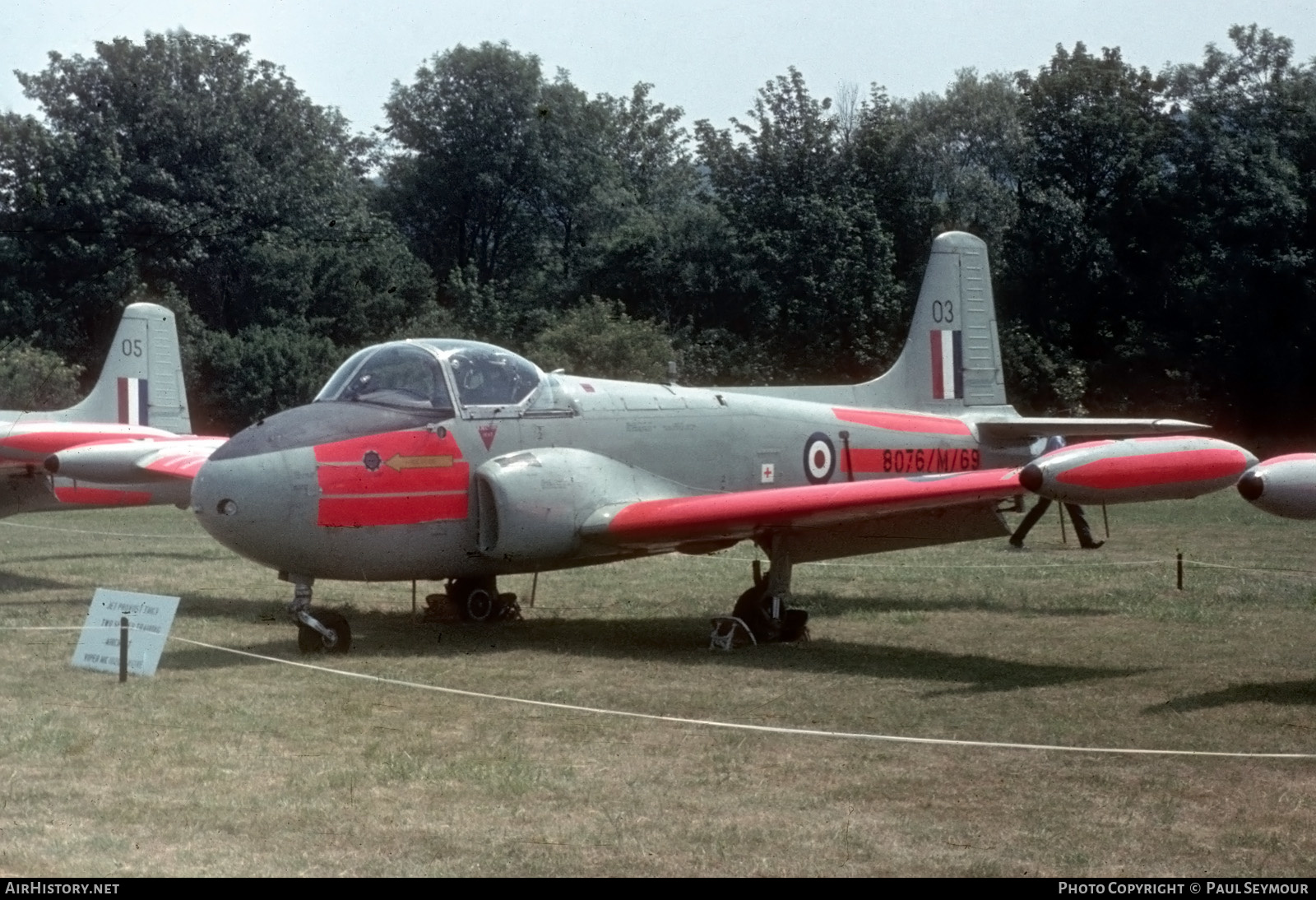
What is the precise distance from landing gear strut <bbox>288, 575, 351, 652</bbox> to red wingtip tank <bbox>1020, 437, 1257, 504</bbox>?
17.0 ft

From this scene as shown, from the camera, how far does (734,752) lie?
25.3 feet

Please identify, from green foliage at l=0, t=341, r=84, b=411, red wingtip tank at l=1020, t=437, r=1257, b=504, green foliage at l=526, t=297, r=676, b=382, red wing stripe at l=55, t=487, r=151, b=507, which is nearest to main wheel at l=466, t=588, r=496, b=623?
red wingtip tank at l=1020, t=437, r=1257, b=504

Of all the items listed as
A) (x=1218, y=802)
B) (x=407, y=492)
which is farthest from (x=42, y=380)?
(x=1218, y=802)

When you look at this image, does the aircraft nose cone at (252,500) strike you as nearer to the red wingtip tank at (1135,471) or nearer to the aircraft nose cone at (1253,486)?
the red wingtip tank at (1135,471)

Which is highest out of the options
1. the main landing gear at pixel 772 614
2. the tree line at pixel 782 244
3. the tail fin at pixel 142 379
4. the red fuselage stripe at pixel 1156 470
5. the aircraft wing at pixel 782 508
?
the tree line at pixel 782 244

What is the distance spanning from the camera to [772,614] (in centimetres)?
1204

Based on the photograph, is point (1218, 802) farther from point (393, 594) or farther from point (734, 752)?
point (393, 594)

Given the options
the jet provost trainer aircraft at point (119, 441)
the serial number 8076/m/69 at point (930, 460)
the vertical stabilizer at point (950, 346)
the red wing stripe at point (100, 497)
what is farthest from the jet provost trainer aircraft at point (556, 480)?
the red wing stripe at point (100, 497)

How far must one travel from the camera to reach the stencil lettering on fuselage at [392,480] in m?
11.0

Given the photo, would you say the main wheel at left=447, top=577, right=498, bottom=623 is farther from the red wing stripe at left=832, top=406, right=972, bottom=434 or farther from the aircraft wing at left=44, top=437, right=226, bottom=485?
the red wing stripe at left=832, top=406, right=972, bottom=434

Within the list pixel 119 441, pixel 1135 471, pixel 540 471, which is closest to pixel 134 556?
pixel 119 441

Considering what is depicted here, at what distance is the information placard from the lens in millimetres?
9812

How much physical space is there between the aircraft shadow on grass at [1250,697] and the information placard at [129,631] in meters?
6.19

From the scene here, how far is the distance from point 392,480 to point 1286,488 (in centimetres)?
619
